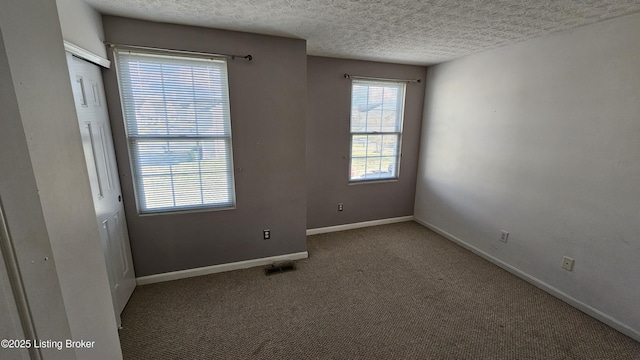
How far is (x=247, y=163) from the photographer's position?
2.61 meters

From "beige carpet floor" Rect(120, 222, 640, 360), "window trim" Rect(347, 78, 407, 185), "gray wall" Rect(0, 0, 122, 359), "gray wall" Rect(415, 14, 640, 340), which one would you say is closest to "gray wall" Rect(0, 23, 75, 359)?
"gray wall" Rect(0, 0, 122, 359)


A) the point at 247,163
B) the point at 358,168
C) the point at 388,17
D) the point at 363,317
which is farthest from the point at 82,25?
the point at 358,168

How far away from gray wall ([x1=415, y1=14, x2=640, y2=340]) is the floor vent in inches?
90.1

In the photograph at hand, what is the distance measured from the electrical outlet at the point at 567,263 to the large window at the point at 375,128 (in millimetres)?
2133

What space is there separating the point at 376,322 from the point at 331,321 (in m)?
0.37

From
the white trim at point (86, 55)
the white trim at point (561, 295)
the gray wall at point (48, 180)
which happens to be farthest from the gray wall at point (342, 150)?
the gray wall at point (48, 180)

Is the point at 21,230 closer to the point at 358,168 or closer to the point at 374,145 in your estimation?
the point at 358,168

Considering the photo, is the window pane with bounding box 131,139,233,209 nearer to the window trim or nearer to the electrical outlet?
the window trim

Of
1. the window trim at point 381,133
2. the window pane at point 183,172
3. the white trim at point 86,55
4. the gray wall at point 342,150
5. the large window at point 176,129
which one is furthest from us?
the window trim at point 381,133

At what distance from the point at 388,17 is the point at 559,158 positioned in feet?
6.52

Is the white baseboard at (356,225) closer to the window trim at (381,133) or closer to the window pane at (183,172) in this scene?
the window trim at (381,133)

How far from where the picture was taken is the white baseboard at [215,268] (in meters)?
2.52

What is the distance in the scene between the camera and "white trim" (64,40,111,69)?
1522mm

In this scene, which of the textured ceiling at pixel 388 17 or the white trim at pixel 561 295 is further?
the white trim at pixel 561 295
